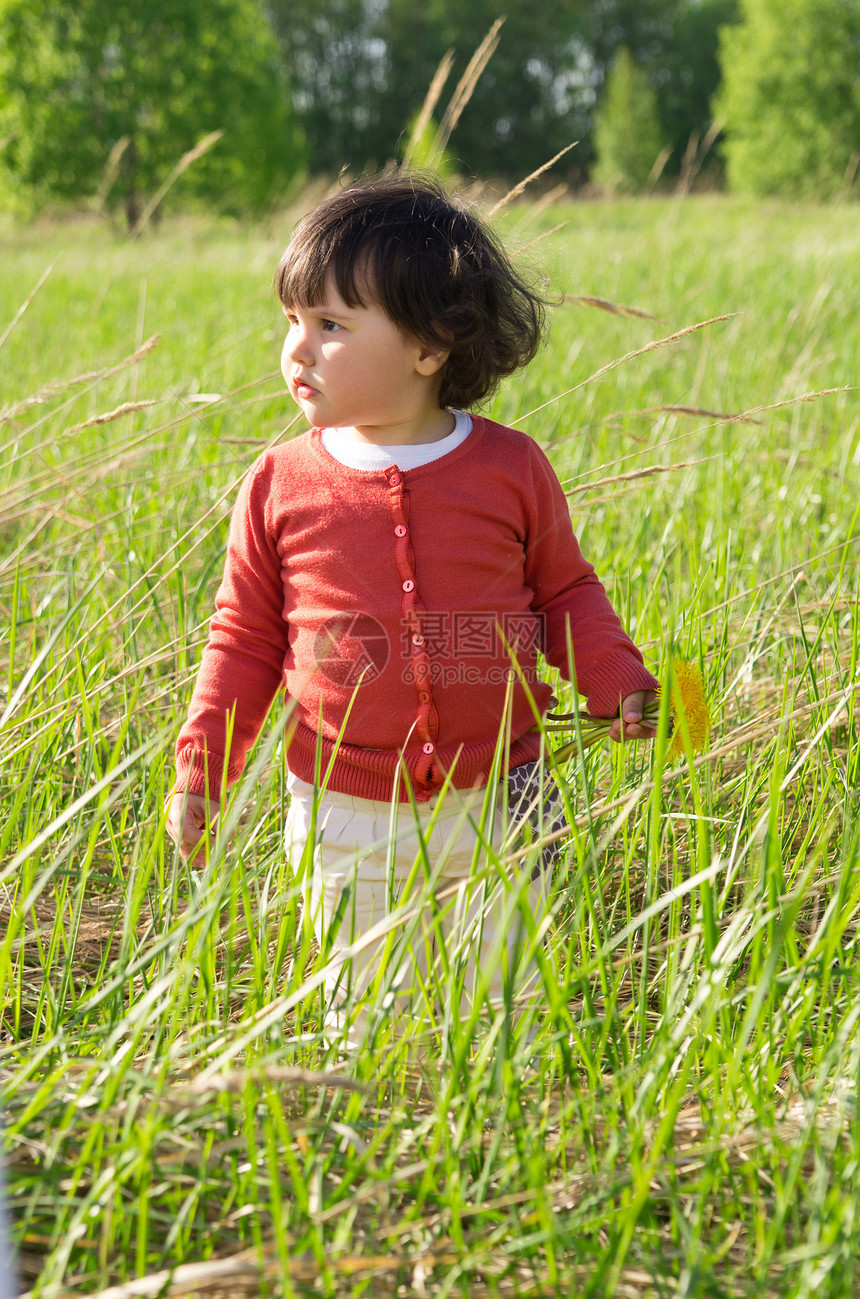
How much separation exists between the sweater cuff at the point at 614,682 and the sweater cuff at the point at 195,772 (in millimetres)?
433

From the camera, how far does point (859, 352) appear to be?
3389mm

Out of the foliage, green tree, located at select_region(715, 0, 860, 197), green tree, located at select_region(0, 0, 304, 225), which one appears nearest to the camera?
green tree, located at select_region(0, 0, 304, 225)

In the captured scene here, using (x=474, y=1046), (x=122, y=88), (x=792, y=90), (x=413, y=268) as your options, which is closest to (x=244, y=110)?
(x=122, y=88)

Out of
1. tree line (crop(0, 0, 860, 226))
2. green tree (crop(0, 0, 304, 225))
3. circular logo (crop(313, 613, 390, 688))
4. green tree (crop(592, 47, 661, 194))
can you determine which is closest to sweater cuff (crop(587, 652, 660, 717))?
circular logo (crop(313, 613, 390, 688))

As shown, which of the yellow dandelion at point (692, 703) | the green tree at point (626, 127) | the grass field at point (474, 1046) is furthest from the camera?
the green tree at point (626, 127)

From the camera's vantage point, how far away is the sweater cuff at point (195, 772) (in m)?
1.12

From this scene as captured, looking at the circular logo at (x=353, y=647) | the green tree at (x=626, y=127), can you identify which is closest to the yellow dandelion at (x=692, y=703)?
the circular logo at (x=353, y=647)

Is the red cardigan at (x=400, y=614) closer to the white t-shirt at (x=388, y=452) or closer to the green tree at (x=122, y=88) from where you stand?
the white t-shirt at (x=388, y=452)

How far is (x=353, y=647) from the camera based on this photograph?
1.11m

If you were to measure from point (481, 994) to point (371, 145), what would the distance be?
4068 cm

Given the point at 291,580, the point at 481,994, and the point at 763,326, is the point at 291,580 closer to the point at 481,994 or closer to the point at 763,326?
the point at 481,994

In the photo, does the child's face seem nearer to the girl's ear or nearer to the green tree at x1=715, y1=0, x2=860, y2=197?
the girl's ear

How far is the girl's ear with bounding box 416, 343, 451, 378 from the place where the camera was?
1.12 m

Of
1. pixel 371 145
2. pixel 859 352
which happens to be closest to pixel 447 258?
pixel 859 352
